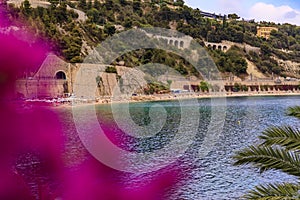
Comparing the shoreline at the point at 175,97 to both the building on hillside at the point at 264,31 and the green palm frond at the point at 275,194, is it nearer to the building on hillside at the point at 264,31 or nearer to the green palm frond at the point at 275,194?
the building on hillside at the point at 264,31

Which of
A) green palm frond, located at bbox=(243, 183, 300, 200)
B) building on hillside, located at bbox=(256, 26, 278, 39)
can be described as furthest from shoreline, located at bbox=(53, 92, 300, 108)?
green palm frond, located at bbox=(243, 183, 300, 200)

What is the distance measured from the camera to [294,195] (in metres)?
4.49

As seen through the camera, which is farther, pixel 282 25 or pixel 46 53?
pixel 282 25

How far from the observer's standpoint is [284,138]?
179 inches

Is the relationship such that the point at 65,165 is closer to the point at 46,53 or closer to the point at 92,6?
the point at 46,53

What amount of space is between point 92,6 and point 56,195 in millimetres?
81655

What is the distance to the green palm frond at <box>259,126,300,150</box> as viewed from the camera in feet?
14.6

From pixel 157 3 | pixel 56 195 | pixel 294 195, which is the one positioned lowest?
pixel 294 195

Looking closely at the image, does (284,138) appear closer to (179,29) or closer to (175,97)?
(175,97)

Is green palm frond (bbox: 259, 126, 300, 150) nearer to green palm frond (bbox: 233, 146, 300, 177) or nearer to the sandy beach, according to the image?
green palm frond (bbox: 233, 146, 300, 177)

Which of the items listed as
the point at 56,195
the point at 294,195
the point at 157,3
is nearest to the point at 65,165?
the point at 56,195

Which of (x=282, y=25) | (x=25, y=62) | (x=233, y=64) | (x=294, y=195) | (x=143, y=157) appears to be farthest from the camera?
(x=282, y=25)

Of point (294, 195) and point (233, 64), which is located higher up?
point (233, 64)

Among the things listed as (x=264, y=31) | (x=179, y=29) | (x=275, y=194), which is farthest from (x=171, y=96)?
(x=275, y=194)
